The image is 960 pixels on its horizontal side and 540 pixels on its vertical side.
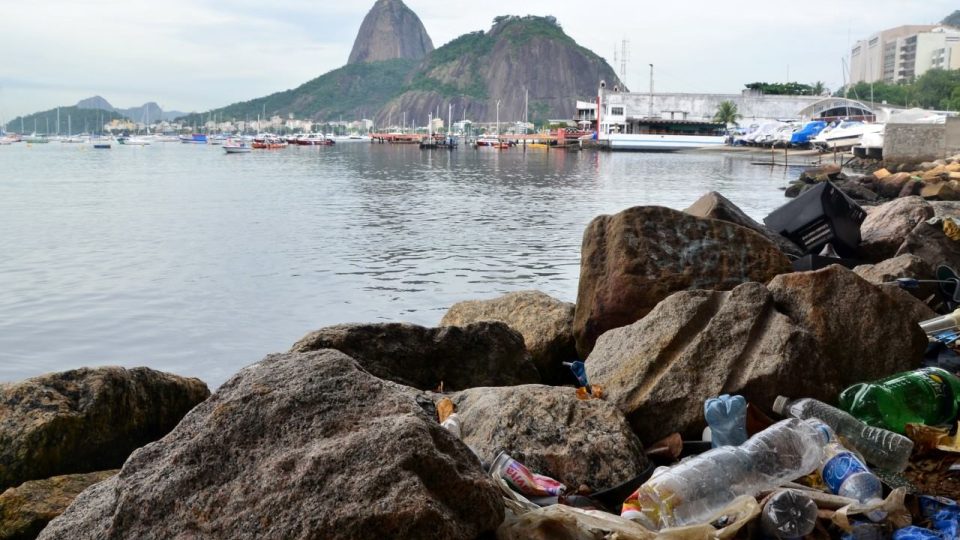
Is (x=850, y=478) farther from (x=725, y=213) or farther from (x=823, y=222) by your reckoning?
(x=823, y=222)

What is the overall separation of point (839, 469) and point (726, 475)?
1.56 ft

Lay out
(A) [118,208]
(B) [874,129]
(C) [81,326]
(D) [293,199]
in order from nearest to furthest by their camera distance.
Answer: (C) [81,326]
(A) [118,208]
(D) [293,199]
(B) [874,129]

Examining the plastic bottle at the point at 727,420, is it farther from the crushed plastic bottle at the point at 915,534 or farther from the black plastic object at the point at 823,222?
the black plastic object at the point at 823,222

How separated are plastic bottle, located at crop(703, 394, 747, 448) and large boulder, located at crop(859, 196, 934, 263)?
568 cm

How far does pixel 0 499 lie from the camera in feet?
12.3

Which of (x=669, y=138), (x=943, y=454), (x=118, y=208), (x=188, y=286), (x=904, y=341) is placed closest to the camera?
(x=943, y=454)

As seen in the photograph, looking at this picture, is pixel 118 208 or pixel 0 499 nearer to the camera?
pixel 0 499

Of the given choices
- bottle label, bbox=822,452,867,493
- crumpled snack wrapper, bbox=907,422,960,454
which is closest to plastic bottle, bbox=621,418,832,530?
bottle label, bbox=822,452,867,493

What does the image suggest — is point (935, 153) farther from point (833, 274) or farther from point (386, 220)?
point (833, 274)

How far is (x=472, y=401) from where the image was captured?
4.20m

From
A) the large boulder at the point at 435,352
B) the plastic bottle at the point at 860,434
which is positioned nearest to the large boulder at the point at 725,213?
the large boulder at the point at 435,352

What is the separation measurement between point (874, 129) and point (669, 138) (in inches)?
1598

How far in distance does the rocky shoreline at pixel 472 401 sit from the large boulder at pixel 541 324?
17 millimetres

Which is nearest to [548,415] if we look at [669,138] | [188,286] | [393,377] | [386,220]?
[393,377]
